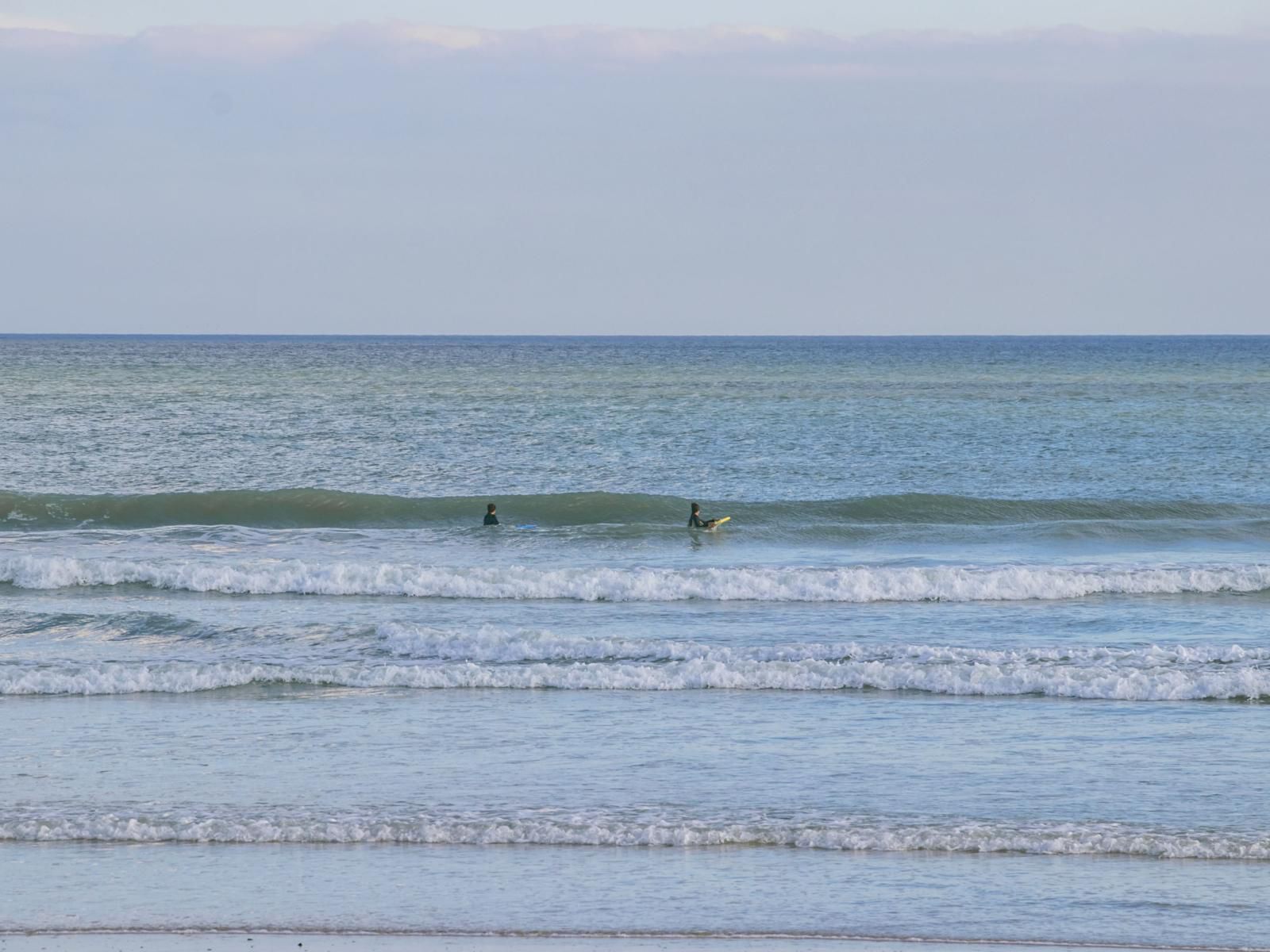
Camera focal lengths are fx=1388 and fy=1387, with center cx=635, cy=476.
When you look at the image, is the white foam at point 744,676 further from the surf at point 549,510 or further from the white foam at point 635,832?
the surf at point 549,510

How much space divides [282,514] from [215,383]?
56.7m

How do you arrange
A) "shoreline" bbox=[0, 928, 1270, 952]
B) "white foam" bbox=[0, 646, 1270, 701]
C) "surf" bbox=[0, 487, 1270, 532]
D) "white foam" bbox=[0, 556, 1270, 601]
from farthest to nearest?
"surf" bbox=[0, 487, 1270, 532]
"white foam" bbox=[0, 556, 1270, 601]
"white foam" bbox=[0, 646, 1270, 701]
"shoreline" bbox=[0, 928, 1270, 952]

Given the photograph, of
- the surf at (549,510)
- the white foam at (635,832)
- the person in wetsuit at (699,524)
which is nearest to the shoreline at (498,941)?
the white foam at (635,832)

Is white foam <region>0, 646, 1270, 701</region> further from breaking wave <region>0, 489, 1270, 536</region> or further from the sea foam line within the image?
breaking wave <region>0, 489, 1270, 536</region>

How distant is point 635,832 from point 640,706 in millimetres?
4225

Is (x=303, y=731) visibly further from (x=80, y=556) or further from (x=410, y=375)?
(x=410, y=375)

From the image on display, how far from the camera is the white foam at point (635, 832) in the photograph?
32.7 feet

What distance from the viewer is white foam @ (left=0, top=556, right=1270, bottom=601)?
2138cm

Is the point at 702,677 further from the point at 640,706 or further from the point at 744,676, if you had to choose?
the point at 640,706

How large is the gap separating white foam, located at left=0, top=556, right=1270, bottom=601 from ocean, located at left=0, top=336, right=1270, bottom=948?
0.25ft

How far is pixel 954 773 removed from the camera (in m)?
11.7

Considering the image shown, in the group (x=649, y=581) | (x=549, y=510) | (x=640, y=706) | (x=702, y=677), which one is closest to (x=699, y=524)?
(x=549, y=510)

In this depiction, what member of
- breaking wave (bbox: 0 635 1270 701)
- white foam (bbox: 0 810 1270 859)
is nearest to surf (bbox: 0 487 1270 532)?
Answer: breaking wave (bbox: 0 635 1270 701)

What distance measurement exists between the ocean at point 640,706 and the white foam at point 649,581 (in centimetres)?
8
